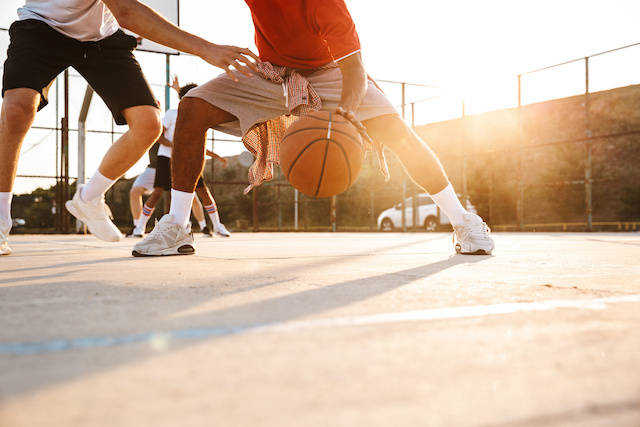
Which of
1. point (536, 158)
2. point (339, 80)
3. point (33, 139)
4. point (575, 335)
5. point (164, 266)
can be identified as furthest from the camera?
point (536, 158)

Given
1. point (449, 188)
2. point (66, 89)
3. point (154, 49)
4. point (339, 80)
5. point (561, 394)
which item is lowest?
point (561, 394)

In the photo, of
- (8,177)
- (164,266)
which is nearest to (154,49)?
(8,177)

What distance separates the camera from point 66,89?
414 inches

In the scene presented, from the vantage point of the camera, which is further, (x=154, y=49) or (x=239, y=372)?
(x=154, y=49)

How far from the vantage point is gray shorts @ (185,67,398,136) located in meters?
2.43

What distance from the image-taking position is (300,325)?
0.81 meters

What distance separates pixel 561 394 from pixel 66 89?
1141 cm

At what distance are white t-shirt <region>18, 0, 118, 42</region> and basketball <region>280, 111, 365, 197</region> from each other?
3.92 ft

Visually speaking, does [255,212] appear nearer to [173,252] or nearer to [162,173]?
[162,173]

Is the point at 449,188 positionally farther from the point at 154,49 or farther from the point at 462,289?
the point at 154,49

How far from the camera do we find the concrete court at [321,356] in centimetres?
45

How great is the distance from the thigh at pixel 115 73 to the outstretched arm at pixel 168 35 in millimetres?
525

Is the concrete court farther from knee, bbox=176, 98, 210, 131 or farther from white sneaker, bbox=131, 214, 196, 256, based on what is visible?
knee, bbox=176, 98, 210, 131

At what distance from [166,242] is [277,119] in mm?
781
